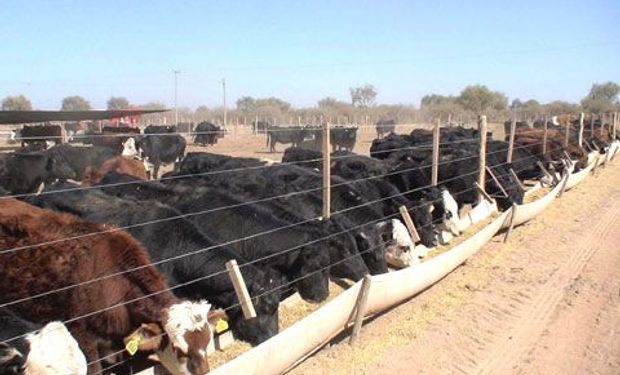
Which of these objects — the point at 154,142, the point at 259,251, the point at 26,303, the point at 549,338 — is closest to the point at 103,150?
the point at 154,142

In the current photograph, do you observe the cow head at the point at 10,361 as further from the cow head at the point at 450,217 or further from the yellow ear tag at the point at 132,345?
the cow head at the point at 450,217

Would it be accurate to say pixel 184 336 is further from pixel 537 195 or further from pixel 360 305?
pixel 537 195

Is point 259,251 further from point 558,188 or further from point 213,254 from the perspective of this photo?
point 558,188

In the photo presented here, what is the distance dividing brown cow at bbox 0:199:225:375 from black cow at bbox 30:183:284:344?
23.1 inches

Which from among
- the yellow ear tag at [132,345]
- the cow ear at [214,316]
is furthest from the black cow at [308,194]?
the yellow ear tag at [132,345]

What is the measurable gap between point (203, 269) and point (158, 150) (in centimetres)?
1733

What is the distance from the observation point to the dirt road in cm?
530

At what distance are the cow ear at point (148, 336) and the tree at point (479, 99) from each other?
7514 cm

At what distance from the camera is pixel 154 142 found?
22344mm

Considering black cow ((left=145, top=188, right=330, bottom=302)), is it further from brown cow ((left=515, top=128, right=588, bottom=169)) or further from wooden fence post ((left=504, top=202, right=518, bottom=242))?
brown cow ((left=515, top=128, right=588, bottom=169))

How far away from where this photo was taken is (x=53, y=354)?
12.5 ft

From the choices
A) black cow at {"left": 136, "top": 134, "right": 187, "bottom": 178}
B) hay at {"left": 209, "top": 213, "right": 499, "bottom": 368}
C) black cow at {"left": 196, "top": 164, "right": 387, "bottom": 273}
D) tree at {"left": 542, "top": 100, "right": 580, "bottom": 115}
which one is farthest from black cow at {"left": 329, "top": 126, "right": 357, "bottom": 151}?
tree at {"left": 542, "top": 100, "right": 580, "bottom": 115}

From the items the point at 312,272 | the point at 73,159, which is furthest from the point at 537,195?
the point at 73,159

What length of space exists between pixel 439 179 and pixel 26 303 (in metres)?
9.04
